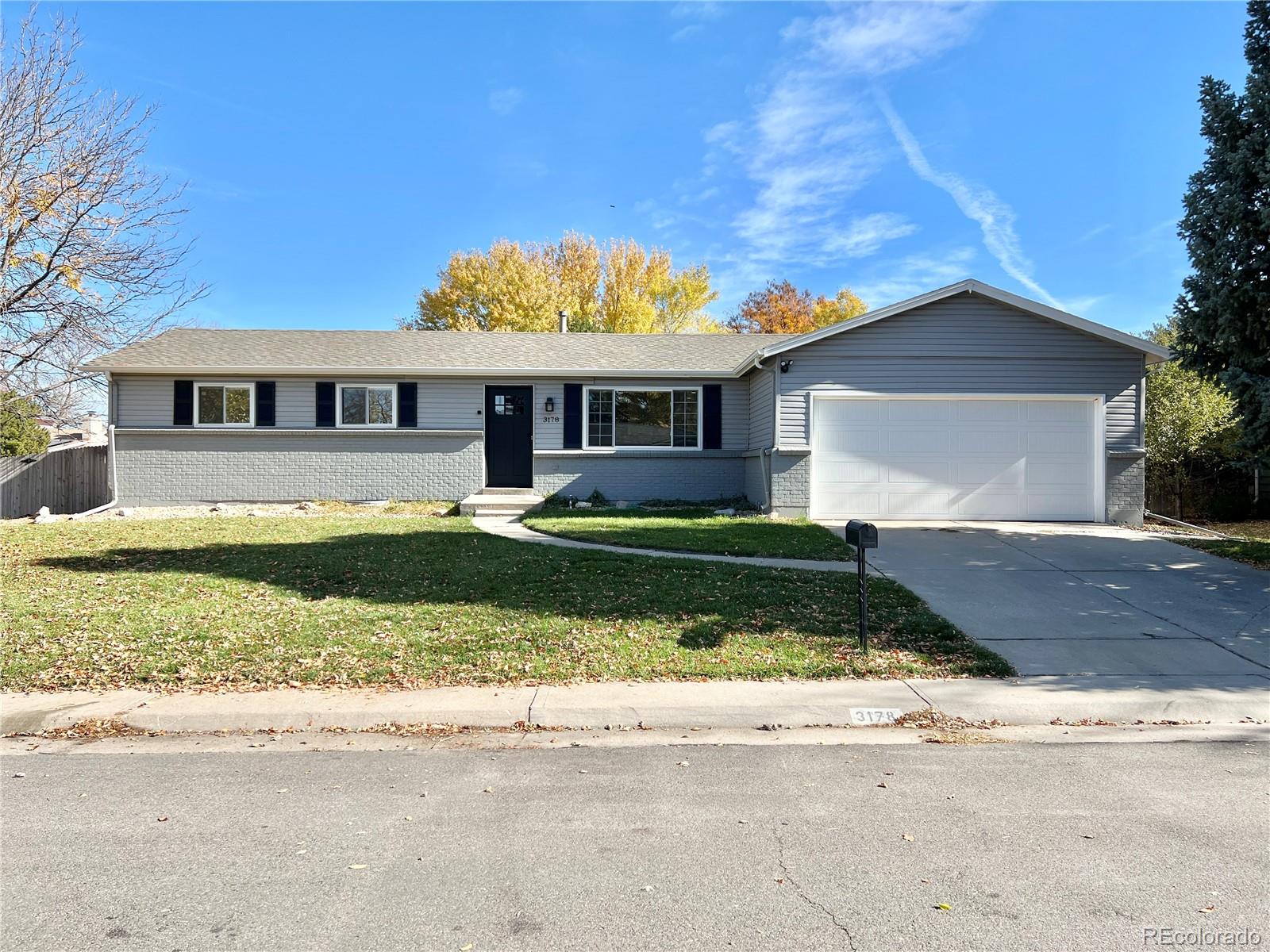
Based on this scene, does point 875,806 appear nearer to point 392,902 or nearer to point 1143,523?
point 392,902

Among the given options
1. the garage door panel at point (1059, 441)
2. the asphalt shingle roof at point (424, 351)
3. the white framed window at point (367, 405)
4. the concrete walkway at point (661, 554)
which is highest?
the asphalt shingle roof at point (424, 351)

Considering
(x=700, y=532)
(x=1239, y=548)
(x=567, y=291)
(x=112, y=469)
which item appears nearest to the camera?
(x=1239, y=548)

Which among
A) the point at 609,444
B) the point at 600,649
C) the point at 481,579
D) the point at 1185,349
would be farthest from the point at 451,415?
the point at 1185,349

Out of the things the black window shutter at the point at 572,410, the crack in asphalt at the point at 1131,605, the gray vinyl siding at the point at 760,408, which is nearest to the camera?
the crack in asphalt at the point at 1131,605

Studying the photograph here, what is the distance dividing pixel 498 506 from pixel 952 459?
8891mm

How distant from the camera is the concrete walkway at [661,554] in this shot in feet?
30.3

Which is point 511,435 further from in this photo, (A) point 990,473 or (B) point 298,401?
(A) point 990,473

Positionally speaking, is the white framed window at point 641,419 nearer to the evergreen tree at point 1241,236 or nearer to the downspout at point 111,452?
the evergreen tree at point 1241,236

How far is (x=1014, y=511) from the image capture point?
13602 millimetres

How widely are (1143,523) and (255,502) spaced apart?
17.9 meters

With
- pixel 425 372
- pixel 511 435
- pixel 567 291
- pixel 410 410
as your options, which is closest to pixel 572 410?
pixel 511 435

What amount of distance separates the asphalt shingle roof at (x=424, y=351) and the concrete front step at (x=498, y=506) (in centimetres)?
287

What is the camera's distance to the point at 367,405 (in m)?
16.6

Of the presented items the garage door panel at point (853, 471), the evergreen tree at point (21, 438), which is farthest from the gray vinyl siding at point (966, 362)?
the evergreen tree at point (21, 438)
